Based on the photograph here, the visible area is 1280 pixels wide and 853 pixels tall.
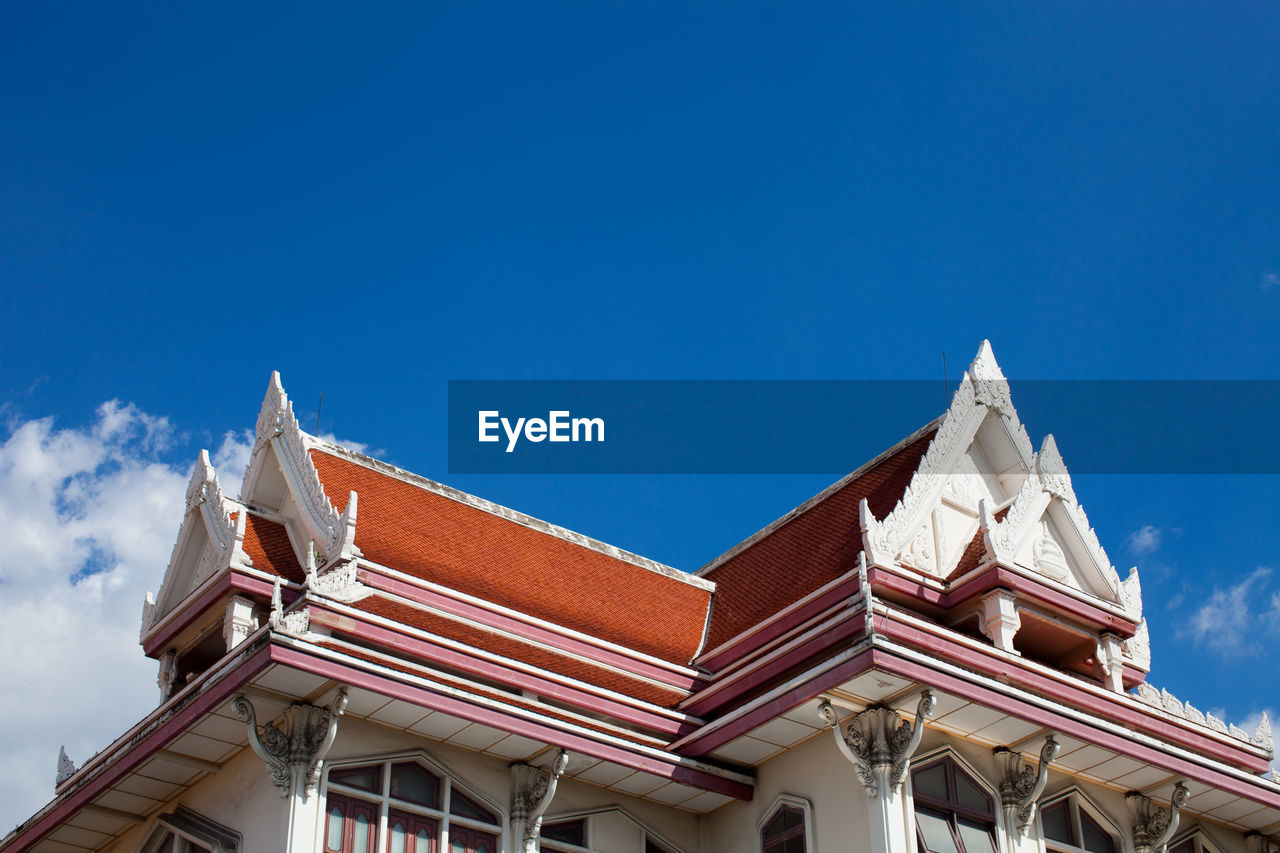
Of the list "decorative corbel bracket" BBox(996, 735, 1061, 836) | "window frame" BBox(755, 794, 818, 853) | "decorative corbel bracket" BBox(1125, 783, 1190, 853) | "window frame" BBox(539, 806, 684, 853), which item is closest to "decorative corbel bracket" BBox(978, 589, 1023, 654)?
"decorative corbel bracket" BBox(996, 735, 1061, 836)

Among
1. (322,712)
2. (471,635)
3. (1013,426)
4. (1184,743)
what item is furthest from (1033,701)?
(322,712)

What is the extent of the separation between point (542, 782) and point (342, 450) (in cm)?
767

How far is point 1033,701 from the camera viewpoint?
2084cm

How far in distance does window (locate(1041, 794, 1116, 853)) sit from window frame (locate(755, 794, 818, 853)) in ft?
12.2

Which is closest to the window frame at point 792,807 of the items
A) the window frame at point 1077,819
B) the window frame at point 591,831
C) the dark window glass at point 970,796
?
the window frame at point 591,831

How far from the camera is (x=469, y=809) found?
20547 mm

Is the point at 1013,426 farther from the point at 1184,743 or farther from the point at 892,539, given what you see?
the point at 1184,743

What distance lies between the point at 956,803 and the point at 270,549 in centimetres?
1100

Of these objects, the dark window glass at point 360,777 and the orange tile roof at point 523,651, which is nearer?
the dark window glass at point 360,777

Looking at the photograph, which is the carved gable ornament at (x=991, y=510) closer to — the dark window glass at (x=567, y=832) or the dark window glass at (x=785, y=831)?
the dark window glass at (x=785, y=831)

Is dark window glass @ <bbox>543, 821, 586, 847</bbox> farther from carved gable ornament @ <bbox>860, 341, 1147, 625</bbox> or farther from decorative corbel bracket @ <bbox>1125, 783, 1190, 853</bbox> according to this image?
decorative corbel bracket @ <bbox>1125, 783, 1190, 853</bbox>

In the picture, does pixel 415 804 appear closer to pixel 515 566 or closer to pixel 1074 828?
pixel 515 566

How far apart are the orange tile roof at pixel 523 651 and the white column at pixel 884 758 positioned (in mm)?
3575

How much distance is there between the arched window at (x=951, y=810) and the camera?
20672 millimetres
